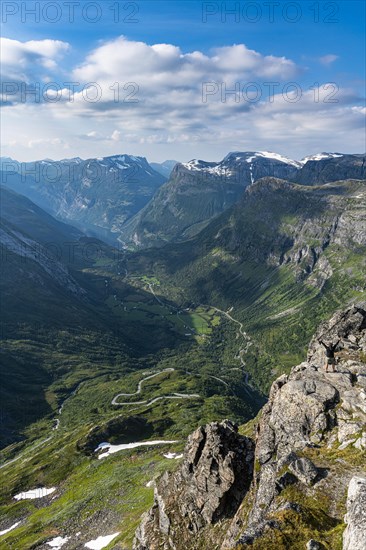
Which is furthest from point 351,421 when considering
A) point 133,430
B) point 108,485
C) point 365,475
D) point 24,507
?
point 133,430

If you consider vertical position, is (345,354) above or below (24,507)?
above

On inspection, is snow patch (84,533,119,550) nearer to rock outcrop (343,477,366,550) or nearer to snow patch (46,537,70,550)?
snow patch (46,537,70,550)

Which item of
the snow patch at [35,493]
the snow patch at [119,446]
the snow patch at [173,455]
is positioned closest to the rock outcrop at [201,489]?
the snow patch at [173,455]

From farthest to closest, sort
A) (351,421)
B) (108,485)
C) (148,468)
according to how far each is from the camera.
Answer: (148,468)
(108,485)
(351,421)

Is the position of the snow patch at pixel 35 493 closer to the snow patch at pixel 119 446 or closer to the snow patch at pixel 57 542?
the snow patch at pixel 119 446

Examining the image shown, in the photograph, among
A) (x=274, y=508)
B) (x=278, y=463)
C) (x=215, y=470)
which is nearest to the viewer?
(x=274, y=508)

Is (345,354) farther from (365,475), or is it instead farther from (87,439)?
(87,439)
